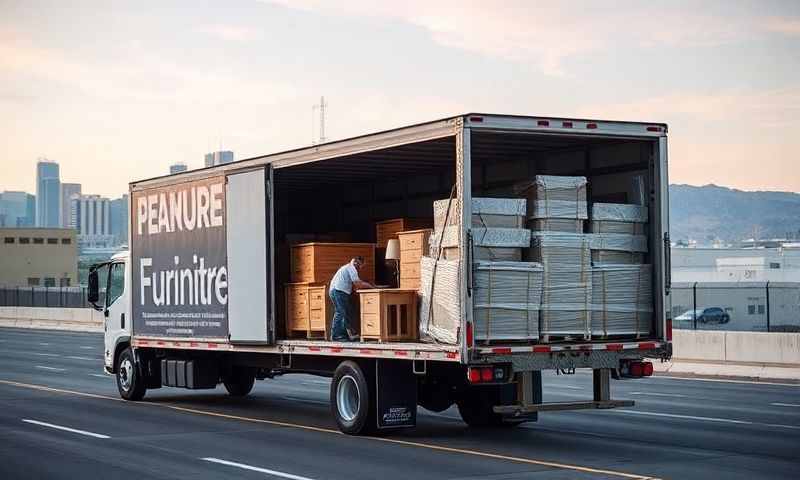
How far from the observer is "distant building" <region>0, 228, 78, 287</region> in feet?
475

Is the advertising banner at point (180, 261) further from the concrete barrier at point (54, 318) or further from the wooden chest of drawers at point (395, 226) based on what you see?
the concrete barrier at point (54, 318)

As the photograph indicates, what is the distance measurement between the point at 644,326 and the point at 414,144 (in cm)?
367

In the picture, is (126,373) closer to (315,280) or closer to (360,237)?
(360,237)

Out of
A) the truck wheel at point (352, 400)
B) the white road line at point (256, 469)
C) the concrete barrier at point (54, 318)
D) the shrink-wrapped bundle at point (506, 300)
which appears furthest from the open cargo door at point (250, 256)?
the concrete barrier at point (54, 318)

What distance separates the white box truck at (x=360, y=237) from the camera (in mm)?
14336

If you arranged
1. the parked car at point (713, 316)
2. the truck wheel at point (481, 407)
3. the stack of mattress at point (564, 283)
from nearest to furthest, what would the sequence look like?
the stack of mattress at point (564, 283)
the truck wheel at point (481, 407)
the parked car at point (713, 316)

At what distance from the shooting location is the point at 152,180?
20.7m

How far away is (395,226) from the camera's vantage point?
1808cm

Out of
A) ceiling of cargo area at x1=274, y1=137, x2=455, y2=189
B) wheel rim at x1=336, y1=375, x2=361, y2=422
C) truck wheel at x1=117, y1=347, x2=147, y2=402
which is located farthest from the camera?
truck wheel at x1=117, y1=347, x2=147, y2=402

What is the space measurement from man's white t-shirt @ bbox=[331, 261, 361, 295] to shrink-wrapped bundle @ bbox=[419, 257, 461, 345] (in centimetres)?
173

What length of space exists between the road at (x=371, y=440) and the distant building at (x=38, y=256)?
→ 126276 mm

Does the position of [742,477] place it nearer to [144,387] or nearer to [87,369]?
Result: [144,387]

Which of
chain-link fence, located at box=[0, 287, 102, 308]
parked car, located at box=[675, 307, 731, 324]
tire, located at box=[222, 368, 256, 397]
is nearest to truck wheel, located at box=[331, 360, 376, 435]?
tire, located at box=[222, 368, 256, 397]

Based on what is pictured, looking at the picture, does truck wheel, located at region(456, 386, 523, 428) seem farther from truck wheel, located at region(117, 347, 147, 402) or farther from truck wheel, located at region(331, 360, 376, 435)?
truck wheel, located at region(117, 347, 147, 402)
